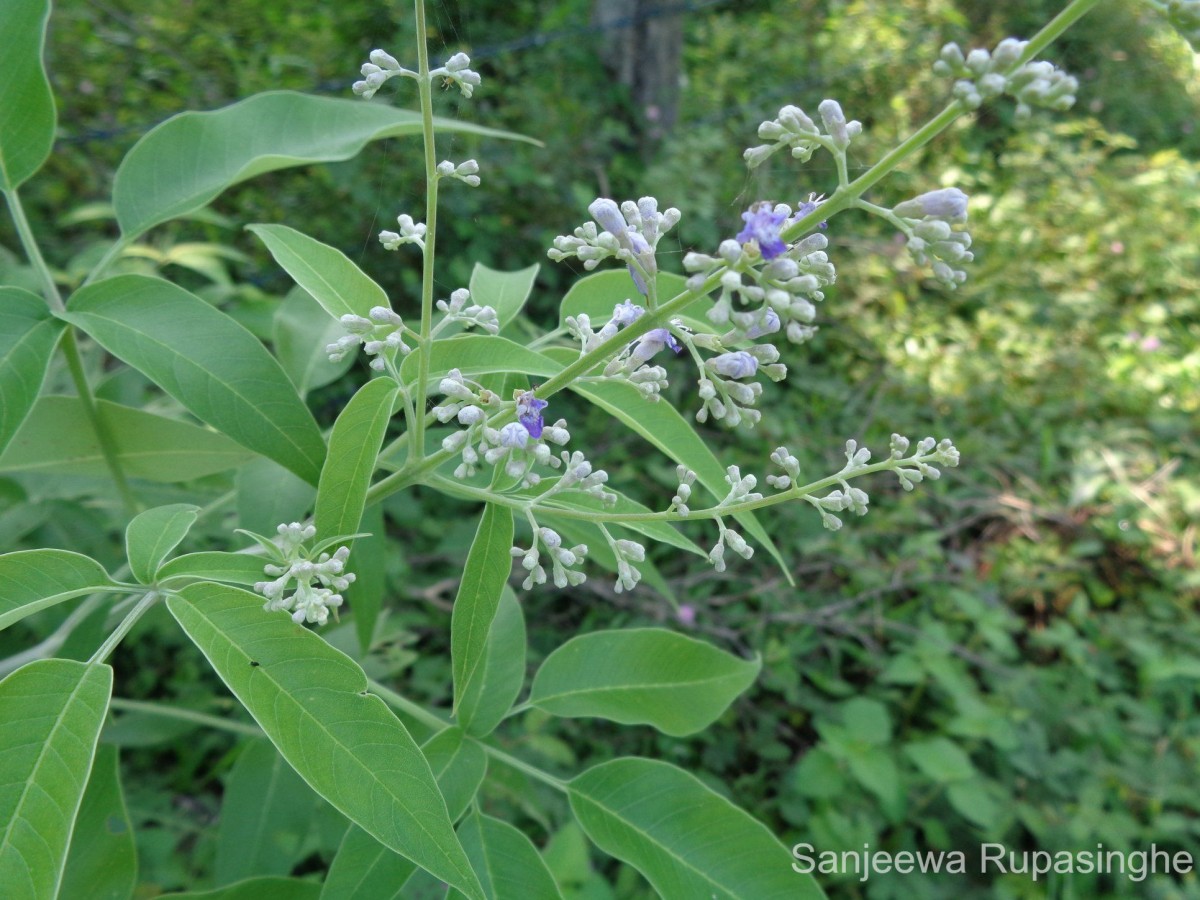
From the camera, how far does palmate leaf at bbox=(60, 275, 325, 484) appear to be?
1.09 m

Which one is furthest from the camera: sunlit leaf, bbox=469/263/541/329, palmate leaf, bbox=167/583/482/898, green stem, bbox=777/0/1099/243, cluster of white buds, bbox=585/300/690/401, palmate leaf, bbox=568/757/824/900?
sunlit leaf, bbox=469/263/541/329

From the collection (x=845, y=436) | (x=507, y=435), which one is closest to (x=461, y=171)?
(x=507, y=435)

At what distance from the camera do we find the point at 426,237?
3.00ft

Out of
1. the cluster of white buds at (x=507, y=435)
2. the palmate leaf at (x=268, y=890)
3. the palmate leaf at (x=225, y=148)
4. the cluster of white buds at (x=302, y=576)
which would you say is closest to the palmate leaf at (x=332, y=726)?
the cluster of white buds at (x=302, y=576)

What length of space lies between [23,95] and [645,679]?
1.17m

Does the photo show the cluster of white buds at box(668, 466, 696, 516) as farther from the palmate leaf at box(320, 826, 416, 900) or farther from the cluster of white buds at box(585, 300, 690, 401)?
the palmate leaf at box(320, 826, 416, 900)

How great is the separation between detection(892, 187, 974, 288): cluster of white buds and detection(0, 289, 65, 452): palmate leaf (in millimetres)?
974

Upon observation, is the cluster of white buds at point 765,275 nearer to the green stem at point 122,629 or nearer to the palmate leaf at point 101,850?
the green stem at point 122,629

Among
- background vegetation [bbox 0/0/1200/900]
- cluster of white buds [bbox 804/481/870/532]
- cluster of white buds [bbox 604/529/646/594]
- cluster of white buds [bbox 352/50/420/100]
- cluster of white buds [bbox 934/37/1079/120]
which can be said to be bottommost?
background vegetation [bbox 0/0/1200/900]

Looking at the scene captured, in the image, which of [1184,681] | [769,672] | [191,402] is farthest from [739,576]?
[191,402]

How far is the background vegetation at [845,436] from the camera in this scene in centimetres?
246

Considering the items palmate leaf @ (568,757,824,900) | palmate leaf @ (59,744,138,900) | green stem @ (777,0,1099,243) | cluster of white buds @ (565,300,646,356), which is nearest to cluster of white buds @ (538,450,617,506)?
cluster of white buds @ (565,300,646,356)

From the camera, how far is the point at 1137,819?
260cm

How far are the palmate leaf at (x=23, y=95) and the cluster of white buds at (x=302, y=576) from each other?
2.23ft
